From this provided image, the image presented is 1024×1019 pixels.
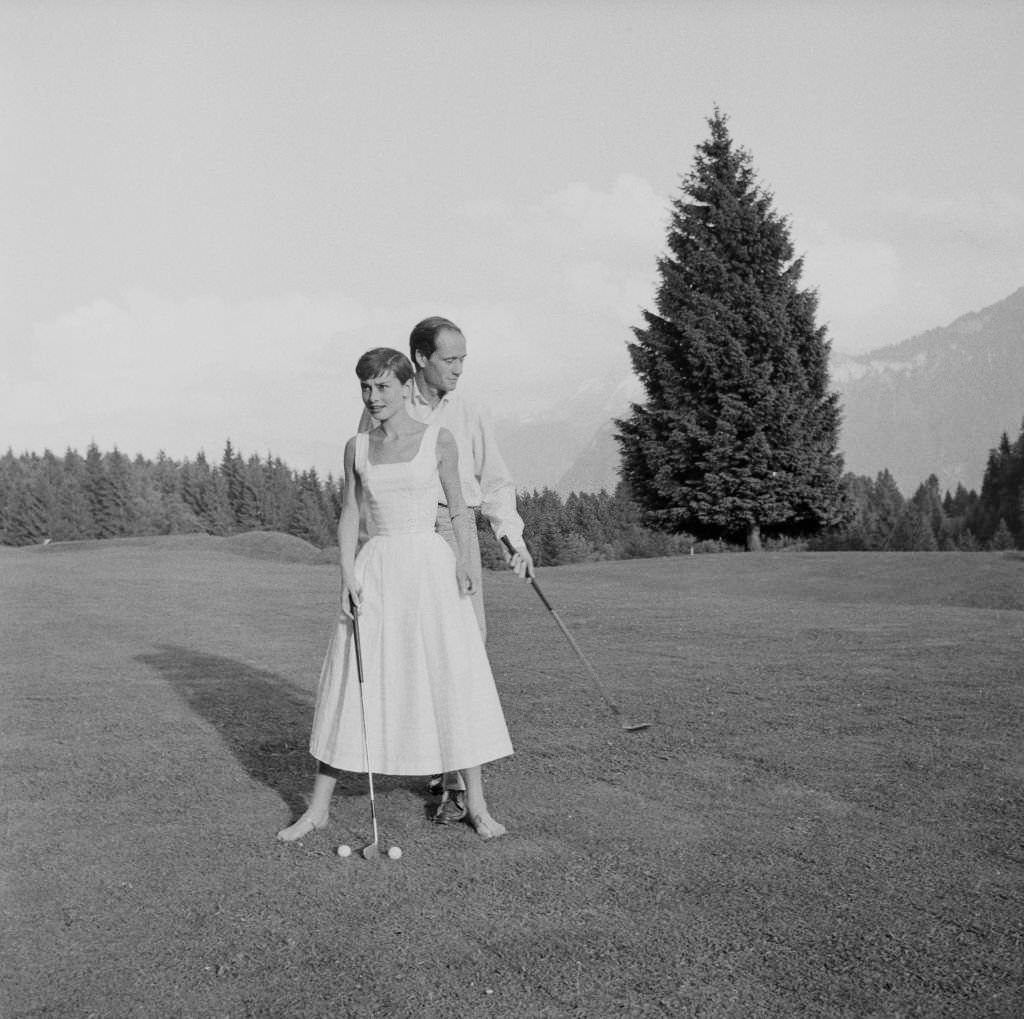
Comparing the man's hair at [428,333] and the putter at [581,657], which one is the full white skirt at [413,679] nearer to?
the putter at [581,657]

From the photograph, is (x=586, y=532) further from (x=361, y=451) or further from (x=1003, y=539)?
(x=361, y=451)

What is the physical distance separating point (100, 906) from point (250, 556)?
3226cm

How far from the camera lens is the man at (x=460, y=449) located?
6.09 m

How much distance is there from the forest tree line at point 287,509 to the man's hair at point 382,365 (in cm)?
7956

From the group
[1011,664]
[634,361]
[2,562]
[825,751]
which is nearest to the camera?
[825,751]

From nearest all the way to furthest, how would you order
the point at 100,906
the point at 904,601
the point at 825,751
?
1. the point at 100,906
2. the point at 825,751
3. the point at 904,601

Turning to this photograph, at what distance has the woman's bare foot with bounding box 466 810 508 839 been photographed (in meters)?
5.62

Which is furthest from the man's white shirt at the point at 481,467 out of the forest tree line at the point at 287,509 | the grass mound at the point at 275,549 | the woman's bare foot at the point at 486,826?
the forest tree line at the point at 287,509

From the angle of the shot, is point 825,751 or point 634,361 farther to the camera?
point 634,361

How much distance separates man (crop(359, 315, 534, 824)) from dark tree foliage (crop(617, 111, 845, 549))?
33080 mm

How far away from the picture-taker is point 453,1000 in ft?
12.4

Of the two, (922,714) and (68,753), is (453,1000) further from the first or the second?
(922,714)

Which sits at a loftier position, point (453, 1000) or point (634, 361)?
point (634, 361)

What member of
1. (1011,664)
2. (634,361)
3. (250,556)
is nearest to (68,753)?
(1011,664)
